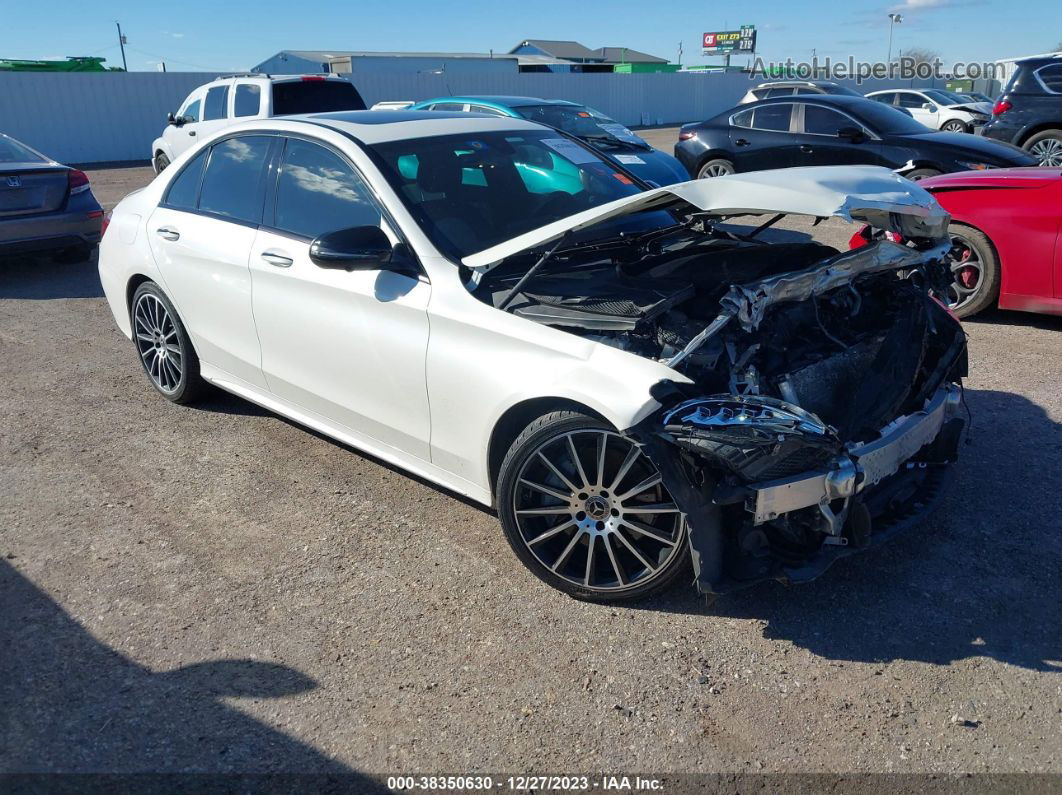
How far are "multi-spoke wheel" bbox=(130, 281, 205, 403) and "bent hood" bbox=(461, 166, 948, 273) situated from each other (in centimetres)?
237

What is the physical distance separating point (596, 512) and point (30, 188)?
321 inches

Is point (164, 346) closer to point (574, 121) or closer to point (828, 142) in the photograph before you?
point (574, 121)

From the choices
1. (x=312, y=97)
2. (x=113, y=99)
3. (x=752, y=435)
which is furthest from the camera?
(x=113, y=99)

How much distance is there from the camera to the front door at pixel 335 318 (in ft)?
12.3

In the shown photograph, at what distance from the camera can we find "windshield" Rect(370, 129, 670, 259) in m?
3.93

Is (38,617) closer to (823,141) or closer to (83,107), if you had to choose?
(823,141)

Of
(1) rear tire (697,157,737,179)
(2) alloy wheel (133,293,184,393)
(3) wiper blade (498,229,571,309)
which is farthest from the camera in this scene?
(1) rear tire (697,157,737,179)

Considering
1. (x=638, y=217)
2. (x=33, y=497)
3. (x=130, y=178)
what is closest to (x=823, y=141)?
(x=638, y=217)

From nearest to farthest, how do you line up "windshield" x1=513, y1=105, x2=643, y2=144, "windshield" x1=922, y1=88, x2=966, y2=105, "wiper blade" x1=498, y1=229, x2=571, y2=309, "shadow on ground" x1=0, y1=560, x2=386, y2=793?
"shadow on ground" x1=0, y1=560, x2=386, y2=793 → "wiper blade" x1=498, y1=229, x2=571, y2=309 → "windshield" x1=513, y1=105, x2=643, y2=144 → "windshield" x1=922, y1=88, x2=966, y2=105

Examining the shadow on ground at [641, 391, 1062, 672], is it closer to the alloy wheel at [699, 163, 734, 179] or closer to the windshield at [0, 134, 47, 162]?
the windshield at [0, 134, 47, 162]

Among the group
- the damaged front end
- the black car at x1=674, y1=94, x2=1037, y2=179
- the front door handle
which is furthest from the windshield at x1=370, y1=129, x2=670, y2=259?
the black car at x1=674, y1=94, x2=1037, y2=179

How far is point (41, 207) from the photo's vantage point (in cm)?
908

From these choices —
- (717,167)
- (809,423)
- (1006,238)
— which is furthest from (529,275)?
(717,167)

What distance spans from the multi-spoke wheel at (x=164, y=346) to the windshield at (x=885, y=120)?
902cm
